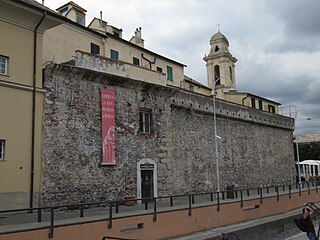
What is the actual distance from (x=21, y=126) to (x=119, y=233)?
6568 mm

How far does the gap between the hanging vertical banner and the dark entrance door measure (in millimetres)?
2287

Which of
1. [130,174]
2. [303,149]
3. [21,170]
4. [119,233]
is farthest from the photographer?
[303,149]

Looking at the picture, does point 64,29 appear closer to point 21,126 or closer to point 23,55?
point 23,55

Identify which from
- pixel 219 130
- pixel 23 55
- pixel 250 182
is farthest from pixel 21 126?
pixel 250 182

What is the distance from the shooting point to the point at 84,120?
54.9 feet

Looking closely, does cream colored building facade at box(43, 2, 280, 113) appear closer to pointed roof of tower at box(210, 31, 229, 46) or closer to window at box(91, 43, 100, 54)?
window at box(91, 43, 100, 54)

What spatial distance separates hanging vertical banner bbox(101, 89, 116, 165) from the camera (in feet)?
56.7

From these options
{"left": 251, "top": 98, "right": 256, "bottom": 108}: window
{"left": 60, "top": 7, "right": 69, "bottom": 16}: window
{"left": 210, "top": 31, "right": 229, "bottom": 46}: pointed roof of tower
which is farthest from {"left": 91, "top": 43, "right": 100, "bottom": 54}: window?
{"left": 210, "top": 31, "right": 229, "bottom": 46}: pointed roof of tower

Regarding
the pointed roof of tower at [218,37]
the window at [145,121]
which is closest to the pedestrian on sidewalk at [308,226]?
the window at [145,121]

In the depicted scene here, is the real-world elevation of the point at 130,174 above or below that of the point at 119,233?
above

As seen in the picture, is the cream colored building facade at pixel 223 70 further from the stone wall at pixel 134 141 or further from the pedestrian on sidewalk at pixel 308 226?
the pedestrian on sidewalk at pixel 308 226

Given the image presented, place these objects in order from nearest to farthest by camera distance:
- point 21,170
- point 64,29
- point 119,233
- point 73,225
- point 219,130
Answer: point 73,225, point 119,233, point 21,170, point 64,29, point 219,130

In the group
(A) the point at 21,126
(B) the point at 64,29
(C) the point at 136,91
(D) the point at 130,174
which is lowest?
(D) the point at 130,174

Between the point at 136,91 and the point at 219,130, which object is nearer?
the point at 136,91
